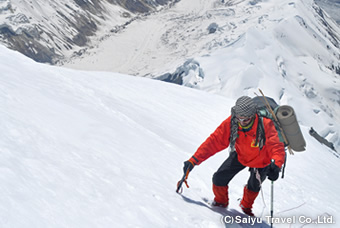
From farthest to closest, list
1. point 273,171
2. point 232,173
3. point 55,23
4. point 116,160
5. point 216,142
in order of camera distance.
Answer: point 55,23 → point 116,160 → point 232,173 → point 216,142 → point 273,171

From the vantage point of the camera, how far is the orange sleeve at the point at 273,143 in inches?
173

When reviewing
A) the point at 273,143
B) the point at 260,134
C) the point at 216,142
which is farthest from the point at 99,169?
the point at 273,143

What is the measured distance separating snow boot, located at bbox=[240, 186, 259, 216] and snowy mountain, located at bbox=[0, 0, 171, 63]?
248 feet

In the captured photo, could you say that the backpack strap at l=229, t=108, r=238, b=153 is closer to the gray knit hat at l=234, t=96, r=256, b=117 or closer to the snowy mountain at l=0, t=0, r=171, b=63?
the gray knit hat at l=234, t=96, r=256, b=117

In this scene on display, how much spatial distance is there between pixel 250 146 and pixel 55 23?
90.0 m

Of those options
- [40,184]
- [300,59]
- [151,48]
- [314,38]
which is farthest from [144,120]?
[151,48]

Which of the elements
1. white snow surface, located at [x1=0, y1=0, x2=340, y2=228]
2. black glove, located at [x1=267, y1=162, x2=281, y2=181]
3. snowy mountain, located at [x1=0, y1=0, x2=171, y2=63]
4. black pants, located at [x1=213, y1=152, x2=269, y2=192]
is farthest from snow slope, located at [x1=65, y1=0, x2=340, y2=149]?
black glove, located at [x1=267, y1=162, x2=281, y2=181]

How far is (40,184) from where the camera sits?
377 centimetres

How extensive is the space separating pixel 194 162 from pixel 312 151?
336 inches

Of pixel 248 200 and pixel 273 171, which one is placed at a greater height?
pixel 273 171

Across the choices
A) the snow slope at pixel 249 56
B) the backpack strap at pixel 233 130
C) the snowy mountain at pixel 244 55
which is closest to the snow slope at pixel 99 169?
the backpack strap at pixel 233 130

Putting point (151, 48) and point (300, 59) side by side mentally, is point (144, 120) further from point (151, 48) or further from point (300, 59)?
point (151, 48)

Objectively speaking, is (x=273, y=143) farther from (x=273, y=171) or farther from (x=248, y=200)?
(x=248, y=200)

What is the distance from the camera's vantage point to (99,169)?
471cm
